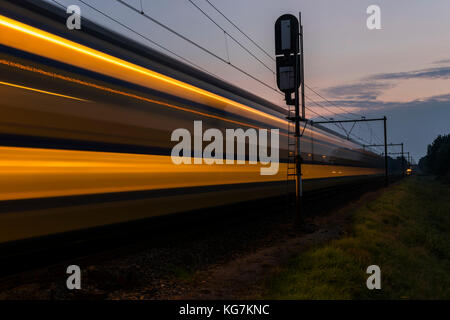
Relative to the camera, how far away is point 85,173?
5.10m

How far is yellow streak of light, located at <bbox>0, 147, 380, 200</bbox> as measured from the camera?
14.1ft

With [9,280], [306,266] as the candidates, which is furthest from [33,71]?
[306,266]

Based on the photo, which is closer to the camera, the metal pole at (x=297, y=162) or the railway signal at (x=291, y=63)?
the metal pole at (x=297, y=162)

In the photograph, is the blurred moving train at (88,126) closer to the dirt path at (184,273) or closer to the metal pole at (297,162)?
the dirt path at (184,273)

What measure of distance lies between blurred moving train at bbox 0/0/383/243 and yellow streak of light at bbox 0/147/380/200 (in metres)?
0.01

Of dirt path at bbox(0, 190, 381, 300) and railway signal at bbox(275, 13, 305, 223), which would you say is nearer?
dirt path at bbox(0, 190, 381, 300)

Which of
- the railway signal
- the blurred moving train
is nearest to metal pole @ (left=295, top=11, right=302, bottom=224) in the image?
the railway signal

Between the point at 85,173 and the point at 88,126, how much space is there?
25.4 inches

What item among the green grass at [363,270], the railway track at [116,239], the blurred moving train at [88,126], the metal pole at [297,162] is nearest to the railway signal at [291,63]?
the metal pole at [297,162]

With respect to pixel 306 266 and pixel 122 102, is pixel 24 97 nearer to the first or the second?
pixel 122 102

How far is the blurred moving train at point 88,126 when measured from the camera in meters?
4.43

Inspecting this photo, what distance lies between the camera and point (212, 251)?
7.45 meters

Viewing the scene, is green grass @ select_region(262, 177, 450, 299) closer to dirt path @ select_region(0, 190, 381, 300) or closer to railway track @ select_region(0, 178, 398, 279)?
dirt path @ select_region(0, 190, 381, 300)

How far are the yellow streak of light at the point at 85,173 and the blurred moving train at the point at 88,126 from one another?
12 millimetres
